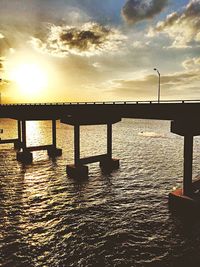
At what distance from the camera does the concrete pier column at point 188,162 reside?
1237 cm

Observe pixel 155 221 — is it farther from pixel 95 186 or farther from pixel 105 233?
pixel 95 186

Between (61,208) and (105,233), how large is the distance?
366 centimetres

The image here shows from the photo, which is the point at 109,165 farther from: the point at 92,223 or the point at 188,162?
the point at 92,223

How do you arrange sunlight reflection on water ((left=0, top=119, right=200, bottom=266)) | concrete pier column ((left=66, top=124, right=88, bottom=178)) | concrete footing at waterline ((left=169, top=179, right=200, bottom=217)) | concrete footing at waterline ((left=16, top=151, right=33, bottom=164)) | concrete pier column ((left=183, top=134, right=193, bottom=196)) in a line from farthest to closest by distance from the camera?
concrete footing at waterline ((left=16, top=151, right=33, bottom=164)), concrete pier column ((left=66, top=124, right=88, bottom=178)), concrete pier column ((left=183, top=134, right=193, bottom=196)), concrete footing at waterline ((left=169, top=179, right=200, bottom=217)), sunlight reflection on water ((left=0, top=119, right=200, bottom=266))

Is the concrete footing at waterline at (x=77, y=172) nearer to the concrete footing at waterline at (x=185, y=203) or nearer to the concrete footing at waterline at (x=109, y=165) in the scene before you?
the concrete footing at waterline at (x=109, y=165)

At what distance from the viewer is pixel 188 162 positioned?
12.6 meters

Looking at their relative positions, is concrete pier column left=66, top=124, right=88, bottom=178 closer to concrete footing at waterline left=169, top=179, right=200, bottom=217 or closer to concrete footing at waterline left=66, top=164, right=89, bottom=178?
concrete footing at waterline left=66, top=164, right=89, bottom=178

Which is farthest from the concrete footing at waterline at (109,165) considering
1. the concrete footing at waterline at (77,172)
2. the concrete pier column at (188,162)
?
the concrete pier column at (188,162)

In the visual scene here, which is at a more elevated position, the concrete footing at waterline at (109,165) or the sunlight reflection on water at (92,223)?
the concrete footing at waterline at (109,165)

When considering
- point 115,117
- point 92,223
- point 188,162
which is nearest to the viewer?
point 92,223

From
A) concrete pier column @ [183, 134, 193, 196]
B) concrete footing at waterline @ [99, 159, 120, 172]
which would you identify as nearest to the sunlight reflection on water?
concrete pier column @ [183, 134, 193, 196]

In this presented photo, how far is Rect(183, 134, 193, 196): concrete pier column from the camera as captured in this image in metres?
12.4

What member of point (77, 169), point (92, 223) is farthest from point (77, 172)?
point (92, 223)

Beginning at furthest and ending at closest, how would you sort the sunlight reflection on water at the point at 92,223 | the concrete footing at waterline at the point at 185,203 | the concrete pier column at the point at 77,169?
the concrete pier column at the point at 77,169 → the concrete footing at waterline at the point at 185,203 → the sunlight reflection on water at the point at 92,223
